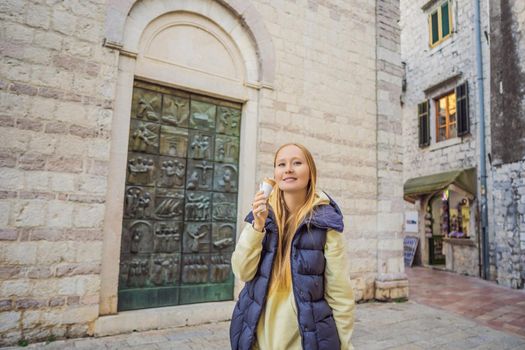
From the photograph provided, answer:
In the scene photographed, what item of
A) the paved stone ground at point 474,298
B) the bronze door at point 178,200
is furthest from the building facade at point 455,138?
the bronze door at point 178,200

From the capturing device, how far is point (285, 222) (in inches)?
72.5

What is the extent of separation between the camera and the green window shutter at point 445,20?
36.6 feet

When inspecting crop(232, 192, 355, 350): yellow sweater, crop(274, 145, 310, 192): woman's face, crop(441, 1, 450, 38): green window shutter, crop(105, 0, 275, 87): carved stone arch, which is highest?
crop(441, 1, 450, 38): green window shutter

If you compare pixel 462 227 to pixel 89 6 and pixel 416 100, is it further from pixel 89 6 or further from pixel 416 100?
pixel 89 6

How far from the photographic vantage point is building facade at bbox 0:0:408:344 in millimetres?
3578

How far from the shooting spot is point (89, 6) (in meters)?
4.01

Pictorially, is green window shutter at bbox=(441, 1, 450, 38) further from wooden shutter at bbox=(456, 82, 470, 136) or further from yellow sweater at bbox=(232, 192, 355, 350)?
yellow sweater at bbox=(232, 192, 355, 350)

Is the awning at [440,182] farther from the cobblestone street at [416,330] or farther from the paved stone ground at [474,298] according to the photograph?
the cobblestone street at [416,330]

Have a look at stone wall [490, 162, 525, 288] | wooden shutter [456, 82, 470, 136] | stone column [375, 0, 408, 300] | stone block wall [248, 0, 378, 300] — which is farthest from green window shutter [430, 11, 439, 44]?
stone block wall [248, 0, 378, 300]

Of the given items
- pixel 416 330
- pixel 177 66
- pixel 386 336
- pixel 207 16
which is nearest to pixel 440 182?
pixel 416 330

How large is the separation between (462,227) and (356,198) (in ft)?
23.7

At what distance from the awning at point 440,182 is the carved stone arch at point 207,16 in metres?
7.18

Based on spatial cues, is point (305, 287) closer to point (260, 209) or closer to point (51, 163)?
point (260, 209)

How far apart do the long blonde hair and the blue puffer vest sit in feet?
0.12
